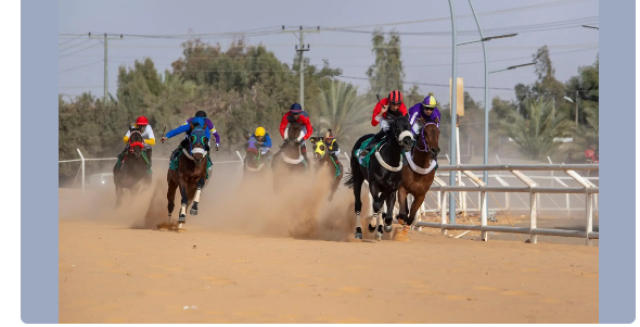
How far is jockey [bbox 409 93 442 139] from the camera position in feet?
47.9

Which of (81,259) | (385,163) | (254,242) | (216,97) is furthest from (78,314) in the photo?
(216,97)

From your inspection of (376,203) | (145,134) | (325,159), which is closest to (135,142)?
(145,134)

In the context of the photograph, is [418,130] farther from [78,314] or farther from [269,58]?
[269,58]

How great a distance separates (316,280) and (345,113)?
53991mm

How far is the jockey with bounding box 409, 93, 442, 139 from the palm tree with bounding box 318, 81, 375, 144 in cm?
4757

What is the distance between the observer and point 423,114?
582 inches

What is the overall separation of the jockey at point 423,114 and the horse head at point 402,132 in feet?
1.37

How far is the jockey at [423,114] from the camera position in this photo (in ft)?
47.9

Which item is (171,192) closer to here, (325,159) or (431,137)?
(431,137)

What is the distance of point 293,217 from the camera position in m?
17.5

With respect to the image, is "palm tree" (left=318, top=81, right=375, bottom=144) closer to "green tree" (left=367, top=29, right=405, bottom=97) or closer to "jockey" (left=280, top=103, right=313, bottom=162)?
"green tree" (left=367, top=29, right=405, bottom=97)

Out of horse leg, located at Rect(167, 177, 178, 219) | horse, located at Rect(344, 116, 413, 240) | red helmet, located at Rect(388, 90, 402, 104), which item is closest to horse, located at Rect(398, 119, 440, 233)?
horse, located at Rect(344, 116, 413, 240)

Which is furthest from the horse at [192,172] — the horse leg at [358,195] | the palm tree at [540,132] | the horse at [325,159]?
the palm tree at [540,132]

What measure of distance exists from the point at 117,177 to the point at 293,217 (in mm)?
6046
